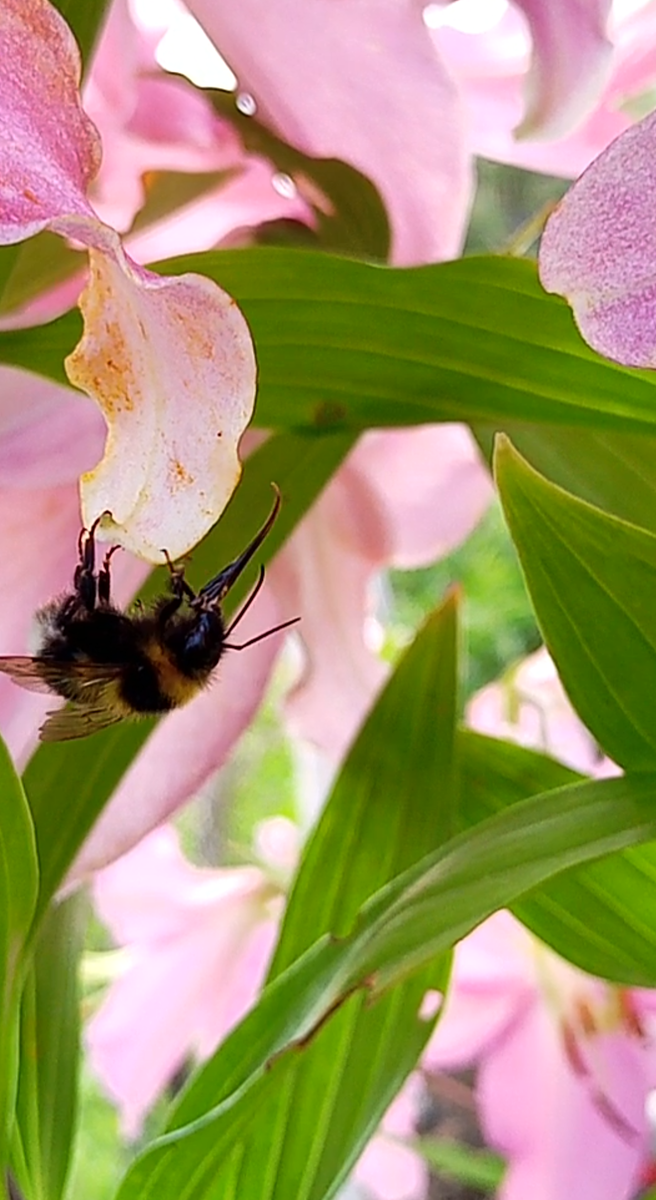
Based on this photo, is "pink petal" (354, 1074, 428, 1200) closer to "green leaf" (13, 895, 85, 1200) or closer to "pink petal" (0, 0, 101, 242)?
"green leaf" (13, 895, 85, 1200)

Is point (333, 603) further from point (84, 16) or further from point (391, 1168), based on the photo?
point (391, 1168)

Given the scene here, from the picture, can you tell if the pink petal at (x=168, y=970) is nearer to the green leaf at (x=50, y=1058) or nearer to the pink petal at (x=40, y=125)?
the green leaf at (x=50, y=1058)

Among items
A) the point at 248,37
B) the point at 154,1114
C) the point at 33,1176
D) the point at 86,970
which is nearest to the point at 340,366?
the point at 248,37

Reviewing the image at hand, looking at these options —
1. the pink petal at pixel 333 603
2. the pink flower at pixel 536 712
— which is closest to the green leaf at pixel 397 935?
the pink petal at pixel 333 603

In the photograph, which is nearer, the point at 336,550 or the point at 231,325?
the point at 231,325

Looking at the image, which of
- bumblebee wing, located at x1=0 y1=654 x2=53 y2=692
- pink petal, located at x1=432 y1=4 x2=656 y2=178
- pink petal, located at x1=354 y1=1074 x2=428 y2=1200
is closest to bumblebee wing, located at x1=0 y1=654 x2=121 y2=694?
bumblebee wing, located at x1=0 y1=654 x2=53 y2=692

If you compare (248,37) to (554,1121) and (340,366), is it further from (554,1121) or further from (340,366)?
(554,1121)
